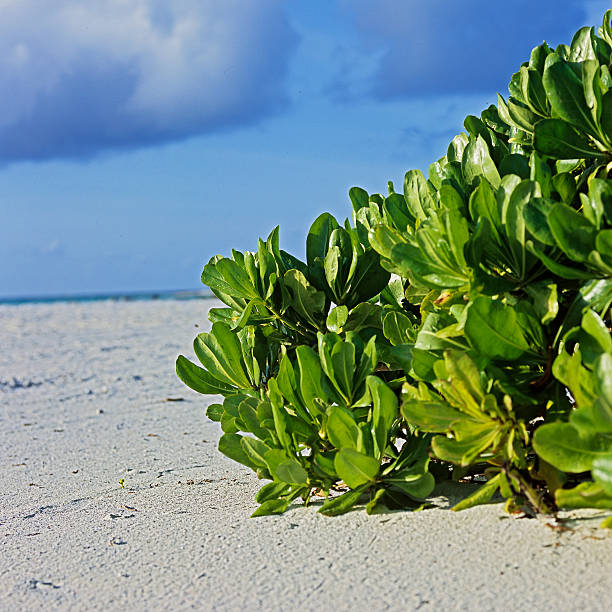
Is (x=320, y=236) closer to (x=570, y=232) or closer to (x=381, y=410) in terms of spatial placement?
(x=381, y=410)

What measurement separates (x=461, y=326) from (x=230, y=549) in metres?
0.97

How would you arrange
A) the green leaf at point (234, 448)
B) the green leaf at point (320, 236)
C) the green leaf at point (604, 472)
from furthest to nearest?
1. the green leaf at point (320, 236)
2. the green leaf at point (234, 448)
3. the green leaf at point (604, 472)

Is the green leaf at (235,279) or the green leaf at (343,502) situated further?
the green leaf at (235,279)

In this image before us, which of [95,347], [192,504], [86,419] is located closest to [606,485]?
[192,504]

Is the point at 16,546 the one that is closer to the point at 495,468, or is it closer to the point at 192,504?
the point at 192,504

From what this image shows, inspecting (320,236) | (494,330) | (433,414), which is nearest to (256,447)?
(433,414)

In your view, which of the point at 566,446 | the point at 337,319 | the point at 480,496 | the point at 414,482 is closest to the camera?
the point at 566,446

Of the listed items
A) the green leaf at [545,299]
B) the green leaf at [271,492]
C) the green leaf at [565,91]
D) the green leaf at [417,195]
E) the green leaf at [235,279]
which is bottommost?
the green leaf at [271,492]

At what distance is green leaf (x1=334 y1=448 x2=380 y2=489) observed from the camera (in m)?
1.91

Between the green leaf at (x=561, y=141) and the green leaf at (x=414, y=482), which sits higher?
the green leaf at (x=561, y=141)

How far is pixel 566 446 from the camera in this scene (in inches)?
64.1

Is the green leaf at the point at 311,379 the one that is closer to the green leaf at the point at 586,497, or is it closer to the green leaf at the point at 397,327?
the green leaf at the point at 397,327

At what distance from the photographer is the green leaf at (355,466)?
6.26ft

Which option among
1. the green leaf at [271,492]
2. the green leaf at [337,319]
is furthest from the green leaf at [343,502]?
the green leaf at [337,319]
